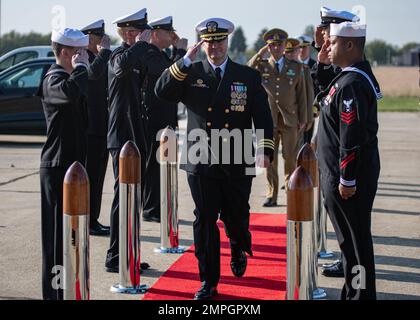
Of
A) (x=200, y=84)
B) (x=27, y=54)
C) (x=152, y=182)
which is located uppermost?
(x=200, y=84)

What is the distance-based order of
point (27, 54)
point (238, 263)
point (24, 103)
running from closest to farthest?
point (238, 263)
point (24, 103)
point (27, 54)

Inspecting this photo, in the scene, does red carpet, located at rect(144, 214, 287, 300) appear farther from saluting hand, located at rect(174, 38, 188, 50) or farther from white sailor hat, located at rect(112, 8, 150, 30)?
saluting hand, located at rect(174, 38, 188, 50)

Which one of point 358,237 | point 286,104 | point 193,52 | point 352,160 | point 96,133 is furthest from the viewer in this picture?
point 286,104

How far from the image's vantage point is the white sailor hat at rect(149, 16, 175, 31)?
966cm

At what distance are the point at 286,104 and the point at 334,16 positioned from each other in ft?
13.9

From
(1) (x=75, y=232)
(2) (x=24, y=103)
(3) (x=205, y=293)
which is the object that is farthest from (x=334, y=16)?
(2) (x=24, y=103)

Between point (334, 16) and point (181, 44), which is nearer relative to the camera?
point (334, 16)

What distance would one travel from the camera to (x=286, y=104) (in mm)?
11953

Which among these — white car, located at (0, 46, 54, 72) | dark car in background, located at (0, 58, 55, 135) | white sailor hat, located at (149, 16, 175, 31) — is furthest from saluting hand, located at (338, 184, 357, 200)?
white car, located at (0, 46, 54, 72)

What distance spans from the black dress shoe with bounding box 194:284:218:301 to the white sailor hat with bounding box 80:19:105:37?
3.49 m

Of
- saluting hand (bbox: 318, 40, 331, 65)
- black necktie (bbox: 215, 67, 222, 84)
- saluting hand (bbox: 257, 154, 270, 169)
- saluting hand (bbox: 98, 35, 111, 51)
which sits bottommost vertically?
saluting hand (bbox: 257, 154, 270, 169)

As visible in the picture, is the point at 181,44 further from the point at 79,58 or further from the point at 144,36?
the point at 79,58
